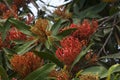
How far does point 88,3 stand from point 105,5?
225mm

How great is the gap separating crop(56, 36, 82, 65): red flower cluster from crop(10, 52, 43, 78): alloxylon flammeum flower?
82 millimetres

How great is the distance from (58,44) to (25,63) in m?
0.37

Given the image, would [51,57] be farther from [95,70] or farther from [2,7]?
[2,7]

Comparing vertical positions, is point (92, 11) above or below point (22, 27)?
below

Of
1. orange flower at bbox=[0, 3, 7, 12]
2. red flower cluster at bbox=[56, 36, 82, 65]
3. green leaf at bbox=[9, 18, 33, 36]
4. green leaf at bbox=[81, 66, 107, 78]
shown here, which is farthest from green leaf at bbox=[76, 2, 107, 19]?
red flower cluster at bbox=[56, 36, 82, 65]

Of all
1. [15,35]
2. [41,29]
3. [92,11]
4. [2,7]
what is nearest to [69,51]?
[41,29]

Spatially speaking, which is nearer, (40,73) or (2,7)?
(40,73)

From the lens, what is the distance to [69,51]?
1.34m

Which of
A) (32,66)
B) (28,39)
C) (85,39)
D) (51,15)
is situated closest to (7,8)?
(51,15)

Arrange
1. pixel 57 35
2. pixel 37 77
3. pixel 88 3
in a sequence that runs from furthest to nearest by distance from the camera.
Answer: pixel 88 3, pixel 57 35, pixel 37 77

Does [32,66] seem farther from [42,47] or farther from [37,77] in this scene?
[42,47]

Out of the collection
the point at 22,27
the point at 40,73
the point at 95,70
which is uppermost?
the point at 22,27

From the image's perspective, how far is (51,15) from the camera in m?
2.41

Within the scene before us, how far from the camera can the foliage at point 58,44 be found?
1.33 metres
